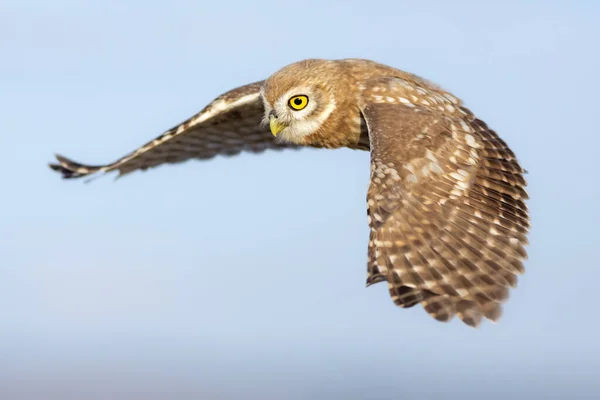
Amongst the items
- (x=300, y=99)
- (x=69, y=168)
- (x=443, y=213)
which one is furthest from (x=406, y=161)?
(x=69, y=168)

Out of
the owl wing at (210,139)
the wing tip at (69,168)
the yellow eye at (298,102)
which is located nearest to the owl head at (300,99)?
the yellow eye at (298,102)

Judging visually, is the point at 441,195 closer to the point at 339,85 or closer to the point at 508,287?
the point at 508,287

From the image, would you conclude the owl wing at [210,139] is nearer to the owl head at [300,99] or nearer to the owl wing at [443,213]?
the owl head at [300,99]

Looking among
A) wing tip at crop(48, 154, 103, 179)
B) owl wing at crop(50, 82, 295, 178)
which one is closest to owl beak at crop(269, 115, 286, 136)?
owl wing at crop(50, 82, 295, 178)

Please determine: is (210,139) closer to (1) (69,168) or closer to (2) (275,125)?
(2) (275,125)

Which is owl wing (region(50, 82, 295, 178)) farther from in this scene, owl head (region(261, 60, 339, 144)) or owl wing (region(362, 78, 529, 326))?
owl wing (region(362, 78, 529, 326))

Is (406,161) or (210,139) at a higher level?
(210,139)

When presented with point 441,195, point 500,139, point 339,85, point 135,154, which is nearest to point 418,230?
point 441,195
